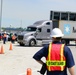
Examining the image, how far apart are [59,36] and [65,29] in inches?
1330

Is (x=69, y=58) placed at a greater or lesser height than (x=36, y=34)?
lesser

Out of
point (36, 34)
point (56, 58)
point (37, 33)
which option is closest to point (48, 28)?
point (37, 33)

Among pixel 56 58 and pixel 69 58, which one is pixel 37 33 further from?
pixel 69 58

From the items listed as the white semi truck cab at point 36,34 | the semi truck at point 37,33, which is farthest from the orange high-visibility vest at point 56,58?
the white semi truck cab at point 36,34

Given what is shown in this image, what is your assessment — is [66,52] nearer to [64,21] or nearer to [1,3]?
[64,21]

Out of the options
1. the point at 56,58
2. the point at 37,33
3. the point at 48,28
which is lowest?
the point at 56,58

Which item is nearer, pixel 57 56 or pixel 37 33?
pixel 57 56

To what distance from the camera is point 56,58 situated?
5.42m

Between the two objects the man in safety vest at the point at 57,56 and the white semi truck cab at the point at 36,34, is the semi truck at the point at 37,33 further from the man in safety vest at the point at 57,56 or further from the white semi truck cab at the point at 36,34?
the man in safety vest at the point at 57,56

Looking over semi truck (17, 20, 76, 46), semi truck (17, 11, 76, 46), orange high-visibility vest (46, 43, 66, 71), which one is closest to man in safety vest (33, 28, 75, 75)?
orange high-visibility vest (46, 43, 66, 71)

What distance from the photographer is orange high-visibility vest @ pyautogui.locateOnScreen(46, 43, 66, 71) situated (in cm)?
536

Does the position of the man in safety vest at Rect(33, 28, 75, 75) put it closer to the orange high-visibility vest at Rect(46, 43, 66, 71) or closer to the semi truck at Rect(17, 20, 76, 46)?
the orange high-visibility vest at Rect(46, 43, 66, 71)

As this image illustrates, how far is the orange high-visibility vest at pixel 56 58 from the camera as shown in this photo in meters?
5.36

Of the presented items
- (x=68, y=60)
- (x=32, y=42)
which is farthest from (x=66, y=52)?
(x=32, y=42)
